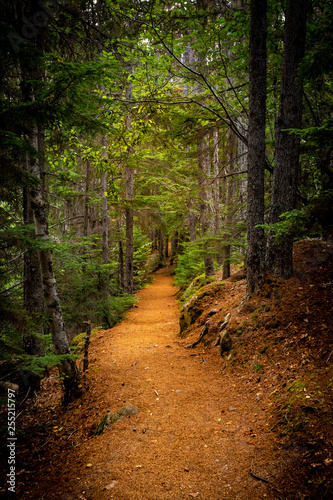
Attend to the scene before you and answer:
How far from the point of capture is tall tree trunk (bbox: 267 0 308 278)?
523cm

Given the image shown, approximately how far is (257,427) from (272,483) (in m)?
0.94

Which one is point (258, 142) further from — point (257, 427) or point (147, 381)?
point (147, 381)

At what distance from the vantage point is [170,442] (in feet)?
12.7

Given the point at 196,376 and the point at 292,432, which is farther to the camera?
the point at 196,376

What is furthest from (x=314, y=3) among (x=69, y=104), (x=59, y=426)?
(x=59, y=426)

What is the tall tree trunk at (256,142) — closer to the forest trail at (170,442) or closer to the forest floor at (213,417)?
the forest floor at (213,417)

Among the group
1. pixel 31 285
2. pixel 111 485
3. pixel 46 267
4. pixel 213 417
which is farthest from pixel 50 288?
pixel 213 417

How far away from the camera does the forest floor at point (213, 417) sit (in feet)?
9.78

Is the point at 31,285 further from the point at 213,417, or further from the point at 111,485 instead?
the point at 213,417

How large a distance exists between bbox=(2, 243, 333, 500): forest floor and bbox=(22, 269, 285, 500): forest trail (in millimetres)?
17

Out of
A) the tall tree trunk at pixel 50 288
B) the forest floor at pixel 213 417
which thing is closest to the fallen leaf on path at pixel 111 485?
the forest floor at pixel 213 417

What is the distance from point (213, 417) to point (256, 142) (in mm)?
5986

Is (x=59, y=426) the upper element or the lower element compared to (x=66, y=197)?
lower

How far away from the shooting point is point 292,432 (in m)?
3.15
